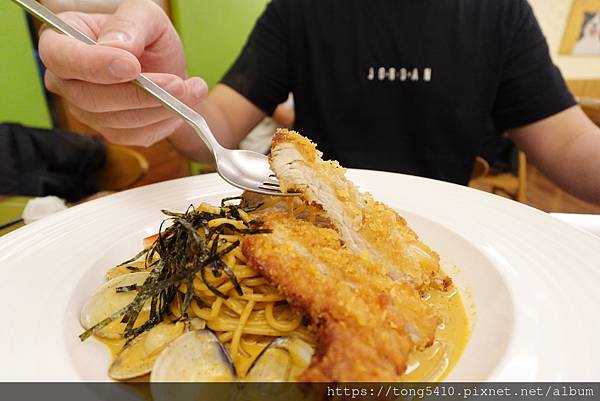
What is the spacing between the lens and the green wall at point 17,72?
4.15m

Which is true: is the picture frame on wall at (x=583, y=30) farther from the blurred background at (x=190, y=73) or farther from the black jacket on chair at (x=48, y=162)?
the black jacket on chair at (x=48, y=162)

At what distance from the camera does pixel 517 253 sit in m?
1.61

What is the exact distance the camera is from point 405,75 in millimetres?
3152

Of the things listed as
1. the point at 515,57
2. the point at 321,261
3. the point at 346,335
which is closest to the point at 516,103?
the point at 515,57

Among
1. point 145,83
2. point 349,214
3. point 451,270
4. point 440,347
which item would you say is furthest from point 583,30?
point 145,83

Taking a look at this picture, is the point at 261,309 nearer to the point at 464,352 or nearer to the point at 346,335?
the point at 346,335

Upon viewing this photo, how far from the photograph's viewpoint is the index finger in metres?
1.49

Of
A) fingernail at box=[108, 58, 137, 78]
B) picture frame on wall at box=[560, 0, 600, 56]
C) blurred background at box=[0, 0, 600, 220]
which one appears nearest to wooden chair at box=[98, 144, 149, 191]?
blurred background at box=[0, 0, 600, 220]

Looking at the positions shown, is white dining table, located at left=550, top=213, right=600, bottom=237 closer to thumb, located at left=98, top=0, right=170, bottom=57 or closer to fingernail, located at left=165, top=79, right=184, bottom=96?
fingernail, located at left=165, top=79, right=184, bottom=96

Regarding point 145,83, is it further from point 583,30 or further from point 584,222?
point 583,30

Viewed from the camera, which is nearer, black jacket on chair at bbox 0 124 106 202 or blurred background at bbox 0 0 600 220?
black jacket on chair at bbox 0 124 106 202

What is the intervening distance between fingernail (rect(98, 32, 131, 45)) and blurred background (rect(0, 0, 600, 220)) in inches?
83.0

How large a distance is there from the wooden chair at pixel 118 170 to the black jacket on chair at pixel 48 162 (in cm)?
6

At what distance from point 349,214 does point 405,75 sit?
6.60 ft
